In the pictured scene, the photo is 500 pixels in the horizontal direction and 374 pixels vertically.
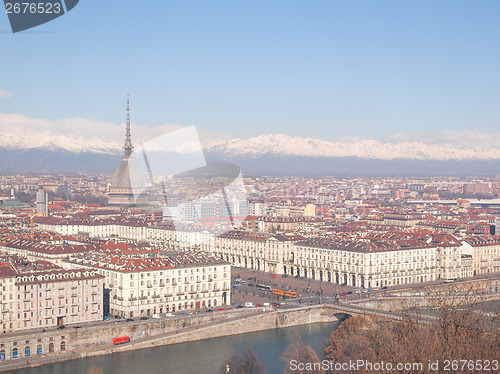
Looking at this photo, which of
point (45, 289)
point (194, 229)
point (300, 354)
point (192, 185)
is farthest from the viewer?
point (192, 185)

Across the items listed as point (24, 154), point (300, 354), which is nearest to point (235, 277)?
point (300, 354)

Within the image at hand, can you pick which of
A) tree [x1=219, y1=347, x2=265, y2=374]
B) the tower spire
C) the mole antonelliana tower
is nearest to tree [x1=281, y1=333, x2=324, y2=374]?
tree [x1=219, y1=347, x2=265, y2=374]

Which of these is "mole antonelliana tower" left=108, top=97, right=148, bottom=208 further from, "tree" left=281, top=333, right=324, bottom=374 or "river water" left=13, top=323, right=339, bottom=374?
"tree" left=281, top=333, right=324, bottom=374

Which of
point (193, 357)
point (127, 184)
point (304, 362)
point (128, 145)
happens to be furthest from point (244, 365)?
point (128, 145)

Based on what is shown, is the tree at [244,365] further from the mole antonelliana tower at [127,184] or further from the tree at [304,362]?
the mole antonelliana tower at [127,184]

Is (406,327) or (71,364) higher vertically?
(406,327)

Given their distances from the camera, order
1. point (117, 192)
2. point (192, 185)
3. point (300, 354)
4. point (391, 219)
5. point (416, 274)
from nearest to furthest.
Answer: point (300, 354)
point (416, 274)
point (391, 219)
point (192, 185)
point (117, 192)

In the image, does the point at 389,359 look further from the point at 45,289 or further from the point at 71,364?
the point at 45,289
